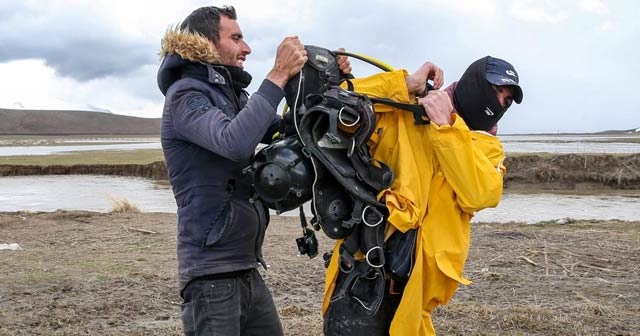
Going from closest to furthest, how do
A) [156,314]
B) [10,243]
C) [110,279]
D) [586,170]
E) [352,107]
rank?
[352,107]
[156,314]
[110,279]
[10,243]
[586,170]

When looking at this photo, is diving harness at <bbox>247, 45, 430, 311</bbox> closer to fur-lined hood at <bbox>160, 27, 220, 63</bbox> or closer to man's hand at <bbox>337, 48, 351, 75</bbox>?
man's hand at <bbox>337, 48, 351, 75</bbox>

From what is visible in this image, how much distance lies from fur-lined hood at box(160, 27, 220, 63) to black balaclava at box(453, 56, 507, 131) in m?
1.18

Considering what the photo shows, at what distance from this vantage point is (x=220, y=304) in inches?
118

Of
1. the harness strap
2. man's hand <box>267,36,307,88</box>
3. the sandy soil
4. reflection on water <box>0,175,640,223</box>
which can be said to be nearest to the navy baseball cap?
the harness strap

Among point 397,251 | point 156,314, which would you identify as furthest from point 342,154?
point 156,314

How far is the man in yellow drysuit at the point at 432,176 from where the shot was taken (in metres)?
2.63

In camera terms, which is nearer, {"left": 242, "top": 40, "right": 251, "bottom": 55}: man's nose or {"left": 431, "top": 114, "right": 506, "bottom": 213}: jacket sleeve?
{"left": 431, "top": 114, "right": 506, "bottom": 213}: jacket sleeve

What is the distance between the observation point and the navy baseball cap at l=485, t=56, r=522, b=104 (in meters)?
2.82

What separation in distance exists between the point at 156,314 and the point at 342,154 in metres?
4.16

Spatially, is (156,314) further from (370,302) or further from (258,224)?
(370,302)

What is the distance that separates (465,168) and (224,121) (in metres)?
1.05

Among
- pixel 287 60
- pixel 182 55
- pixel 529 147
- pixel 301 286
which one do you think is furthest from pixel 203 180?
pixel 529 147

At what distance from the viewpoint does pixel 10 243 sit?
1070 centimetres

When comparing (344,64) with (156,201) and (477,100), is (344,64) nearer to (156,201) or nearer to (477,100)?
(477,100)
